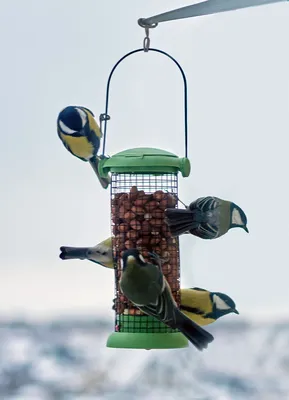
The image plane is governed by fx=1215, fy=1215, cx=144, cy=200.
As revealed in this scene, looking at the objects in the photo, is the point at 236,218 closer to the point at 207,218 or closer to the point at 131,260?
the point at 207,218

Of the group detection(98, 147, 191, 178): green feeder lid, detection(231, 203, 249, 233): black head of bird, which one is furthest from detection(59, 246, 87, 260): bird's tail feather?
detection(98, 147, 191, 178): green feeder lid

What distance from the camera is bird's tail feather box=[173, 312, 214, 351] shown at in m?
4.20

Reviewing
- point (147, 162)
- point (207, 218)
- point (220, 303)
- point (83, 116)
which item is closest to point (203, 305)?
point (220, 303)

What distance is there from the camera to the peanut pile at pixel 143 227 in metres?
4.43

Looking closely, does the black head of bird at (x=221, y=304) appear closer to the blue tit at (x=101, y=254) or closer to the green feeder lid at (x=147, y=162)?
the blue tit at (x=101, y=254)

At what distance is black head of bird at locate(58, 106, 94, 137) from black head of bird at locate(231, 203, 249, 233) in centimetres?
95

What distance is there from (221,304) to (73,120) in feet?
4.21

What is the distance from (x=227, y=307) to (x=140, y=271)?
870mm

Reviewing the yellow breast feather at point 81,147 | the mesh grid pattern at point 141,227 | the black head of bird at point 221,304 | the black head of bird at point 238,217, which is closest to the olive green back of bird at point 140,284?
the mesh grid pattern at point 141,227

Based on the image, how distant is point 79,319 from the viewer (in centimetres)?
941

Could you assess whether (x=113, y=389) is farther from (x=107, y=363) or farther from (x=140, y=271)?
(x=140, y=271)

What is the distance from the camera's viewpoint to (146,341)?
4.29m

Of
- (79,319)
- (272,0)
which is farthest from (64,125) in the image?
(79,319)

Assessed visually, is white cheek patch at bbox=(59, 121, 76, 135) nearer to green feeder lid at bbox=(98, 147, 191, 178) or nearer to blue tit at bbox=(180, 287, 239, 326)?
blue tit at bbox=(180, 287, 239, 326)
